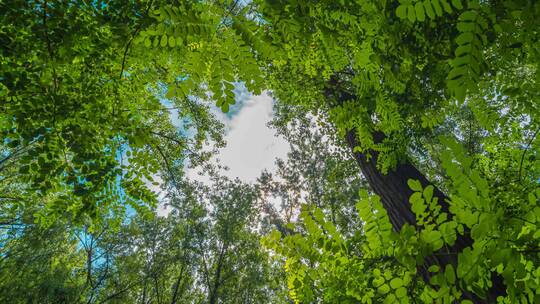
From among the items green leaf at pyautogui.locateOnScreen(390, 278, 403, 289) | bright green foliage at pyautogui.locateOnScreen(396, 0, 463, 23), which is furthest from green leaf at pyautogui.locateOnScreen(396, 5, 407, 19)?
green leaf at pyautogui.locateOnScreen(390, 278, 403, 289)

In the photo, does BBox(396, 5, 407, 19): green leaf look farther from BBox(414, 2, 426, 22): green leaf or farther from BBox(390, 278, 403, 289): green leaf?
BBox(390, 278, 403, 289): green leaf

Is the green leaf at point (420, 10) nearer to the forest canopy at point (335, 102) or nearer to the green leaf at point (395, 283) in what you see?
the forest canopy at point (335, 102)

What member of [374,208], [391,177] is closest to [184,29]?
[374,208]

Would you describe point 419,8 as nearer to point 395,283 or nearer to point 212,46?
point 212,46

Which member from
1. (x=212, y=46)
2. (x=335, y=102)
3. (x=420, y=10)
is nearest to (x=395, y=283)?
(x=420, y=10)

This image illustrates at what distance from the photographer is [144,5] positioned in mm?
2074

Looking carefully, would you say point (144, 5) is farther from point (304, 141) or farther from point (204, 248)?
point (204, 248)

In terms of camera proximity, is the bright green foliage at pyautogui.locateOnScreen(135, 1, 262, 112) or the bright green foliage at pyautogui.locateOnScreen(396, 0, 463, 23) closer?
the bright green foliage at pyautogui.locateOnScreen(396, 0, 463, 23)

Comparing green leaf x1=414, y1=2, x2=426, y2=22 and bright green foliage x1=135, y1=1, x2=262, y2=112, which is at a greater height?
bright green foliage x1=135, y1=1, x2=262, y2=112

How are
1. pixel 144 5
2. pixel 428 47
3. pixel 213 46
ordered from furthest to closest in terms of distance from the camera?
pixel 428 47
pixel 144 5
pixel 213 46

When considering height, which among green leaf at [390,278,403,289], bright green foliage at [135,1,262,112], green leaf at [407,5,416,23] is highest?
bright green foliage at [135,1,262,112]

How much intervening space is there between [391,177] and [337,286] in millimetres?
2851

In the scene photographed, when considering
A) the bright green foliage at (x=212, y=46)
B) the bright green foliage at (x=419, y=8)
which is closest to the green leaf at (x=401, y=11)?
the bright green foliage at (x=419, y=8)

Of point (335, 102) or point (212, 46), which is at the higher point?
point (335, 102)
